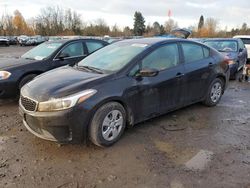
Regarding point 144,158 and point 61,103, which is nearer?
point 61,103

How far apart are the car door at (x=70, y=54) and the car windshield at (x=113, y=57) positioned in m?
1.74

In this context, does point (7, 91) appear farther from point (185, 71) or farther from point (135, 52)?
point (185, 71)

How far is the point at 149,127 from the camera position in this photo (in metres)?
4.53

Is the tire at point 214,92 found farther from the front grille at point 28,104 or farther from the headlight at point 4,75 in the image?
the headlight at point 4,75

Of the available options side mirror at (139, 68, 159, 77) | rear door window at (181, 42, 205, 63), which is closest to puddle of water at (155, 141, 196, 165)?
side mirror at (139, 68, 159, 77)

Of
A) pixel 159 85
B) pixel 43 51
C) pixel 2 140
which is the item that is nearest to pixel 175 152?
pixel 159 85

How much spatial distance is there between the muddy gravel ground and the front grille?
629 millimetres

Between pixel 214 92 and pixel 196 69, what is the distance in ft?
3.30

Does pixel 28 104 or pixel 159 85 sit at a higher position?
pixel 159 85

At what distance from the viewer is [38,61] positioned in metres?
6.08

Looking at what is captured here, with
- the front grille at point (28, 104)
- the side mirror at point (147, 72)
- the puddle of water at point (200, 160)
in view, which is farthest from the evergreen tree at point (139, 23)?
the puddle of water at point (200, 160)

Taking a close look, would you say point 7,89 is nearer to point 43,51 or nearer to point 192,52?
point 43,51

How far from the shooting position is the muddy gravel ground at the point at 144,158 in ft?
9.80

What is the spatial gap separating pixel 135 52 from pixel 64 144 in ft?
6.19
